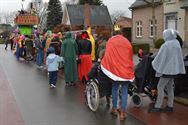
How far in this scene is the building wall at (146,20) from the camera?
142 feet

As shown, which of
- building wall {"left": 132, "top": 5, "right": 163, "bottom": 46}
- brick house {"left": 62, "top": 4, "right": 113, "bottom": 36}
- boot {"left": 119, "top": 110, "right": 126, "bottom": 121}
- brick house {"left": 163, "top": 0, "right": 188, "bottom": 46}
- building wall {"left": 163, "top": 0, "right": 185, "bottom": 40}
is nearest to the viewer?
boot {"left": 119, "top": 110, "right": 126, "bottom": 121}

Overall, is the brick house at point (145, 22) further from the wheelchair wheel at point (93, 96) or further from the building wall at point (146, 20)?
the wheelchair wheel at point (93, 96)

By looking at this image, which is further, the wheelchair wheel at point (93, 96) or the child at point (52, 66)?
the child at point (52, 66)

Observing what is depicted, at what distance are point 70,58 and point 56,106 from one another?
363 centimetres

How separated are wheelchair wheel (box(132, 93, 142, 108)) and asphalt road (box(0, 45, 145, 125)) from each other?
694mm

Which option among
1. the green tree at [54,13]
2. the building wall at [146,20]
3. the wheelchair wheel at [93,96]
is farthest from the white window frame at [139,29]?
the wheelchair wheel at [93,96]

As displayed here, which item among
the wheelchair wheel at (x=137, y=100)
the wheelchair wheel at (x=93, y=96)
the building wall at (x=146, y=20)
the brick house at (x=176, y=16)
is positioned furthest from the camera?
the building wall at (x=146, y=20)

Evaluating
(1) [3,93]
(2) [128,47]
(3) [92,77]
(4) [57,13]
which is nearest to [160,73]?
(2) [128,47]

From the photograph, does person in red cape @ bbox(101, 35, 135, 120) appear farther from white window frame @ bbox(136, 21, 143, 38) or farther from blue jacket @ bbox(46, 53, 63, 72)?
white window frame @ bbox(136, 21, 143, 38)

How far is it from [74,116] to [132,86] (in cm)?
185

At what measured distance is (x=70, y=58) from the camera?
13281 millimetres

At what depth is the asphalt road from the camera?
828cm

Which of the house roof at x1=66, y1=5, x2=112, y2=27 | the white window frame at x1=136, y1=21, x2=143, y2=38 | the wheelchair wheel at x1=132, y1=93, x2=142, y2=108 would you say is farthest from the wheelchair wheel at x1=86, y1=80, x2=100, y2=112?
the house roof at x1=66, y1=5, x2=112, y2=27

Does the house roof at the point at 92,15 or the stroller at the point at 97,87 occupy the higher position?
the house roof at the point at 92,15
